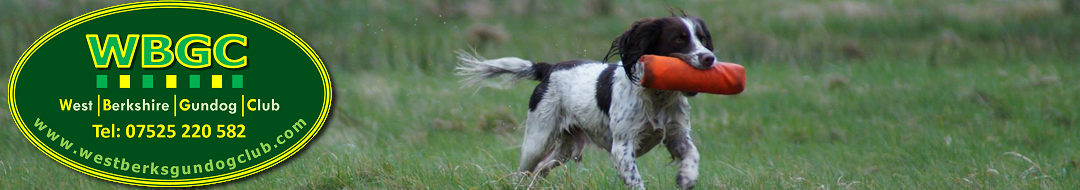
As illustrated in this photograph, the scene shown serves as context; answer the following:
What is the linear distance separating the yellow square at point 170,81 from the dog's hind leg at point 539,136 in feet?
8.07

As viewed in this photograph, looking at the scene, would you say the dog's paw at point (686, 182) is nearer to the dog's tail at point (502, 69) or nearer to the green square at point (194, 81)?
the dog's tail at point (502, 69)

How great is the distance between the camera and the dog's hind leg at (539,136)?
692 cm

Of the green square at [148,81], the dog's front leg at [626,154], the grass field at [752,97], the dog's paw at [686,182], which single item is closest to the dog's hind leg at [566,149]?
the grass field at [752,97]

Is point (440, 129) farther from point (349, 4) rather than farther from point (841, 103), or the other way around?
point (349, 4)

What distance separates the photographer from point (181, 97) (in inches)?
318

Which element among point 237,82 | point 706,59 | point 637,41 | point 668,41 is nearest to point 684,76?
point 706,59

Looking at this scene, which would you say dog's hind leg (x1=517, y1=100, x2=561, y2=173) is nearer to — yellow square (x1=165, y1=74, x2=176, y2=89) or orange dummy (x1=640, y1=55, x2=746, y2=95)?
orange dummy (x1=640, y1=55, x2=746, y2=95)

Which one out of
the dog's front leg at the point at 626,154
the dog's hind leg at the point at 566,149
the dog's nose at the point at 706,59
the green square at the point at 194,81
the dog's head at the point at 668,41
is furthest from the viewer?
the green square at the point at 194,81

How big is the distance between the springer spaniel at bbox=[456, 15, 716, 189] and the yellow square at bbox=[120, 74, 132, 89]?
2.57m

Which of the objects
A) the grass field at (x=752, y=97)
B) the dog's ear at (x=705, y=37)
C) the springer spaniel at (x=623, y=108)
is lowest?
the grass field at (x=752, y=97)

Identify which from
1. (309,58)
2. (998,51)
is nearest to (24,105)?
(309,58)

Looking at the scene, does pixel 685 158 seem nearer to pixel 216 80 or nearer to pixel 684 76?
pixel 684 76

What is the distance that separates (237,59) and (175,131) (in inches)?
23.9

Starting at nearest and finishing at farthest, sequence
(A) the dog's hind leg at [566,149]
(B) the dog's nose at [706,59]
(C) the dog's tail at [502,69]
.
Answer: (B) the dog's nose at [706,59] → (A) the dog's hind leg at [566,149] → (C) the dog's tail at [502,69]
